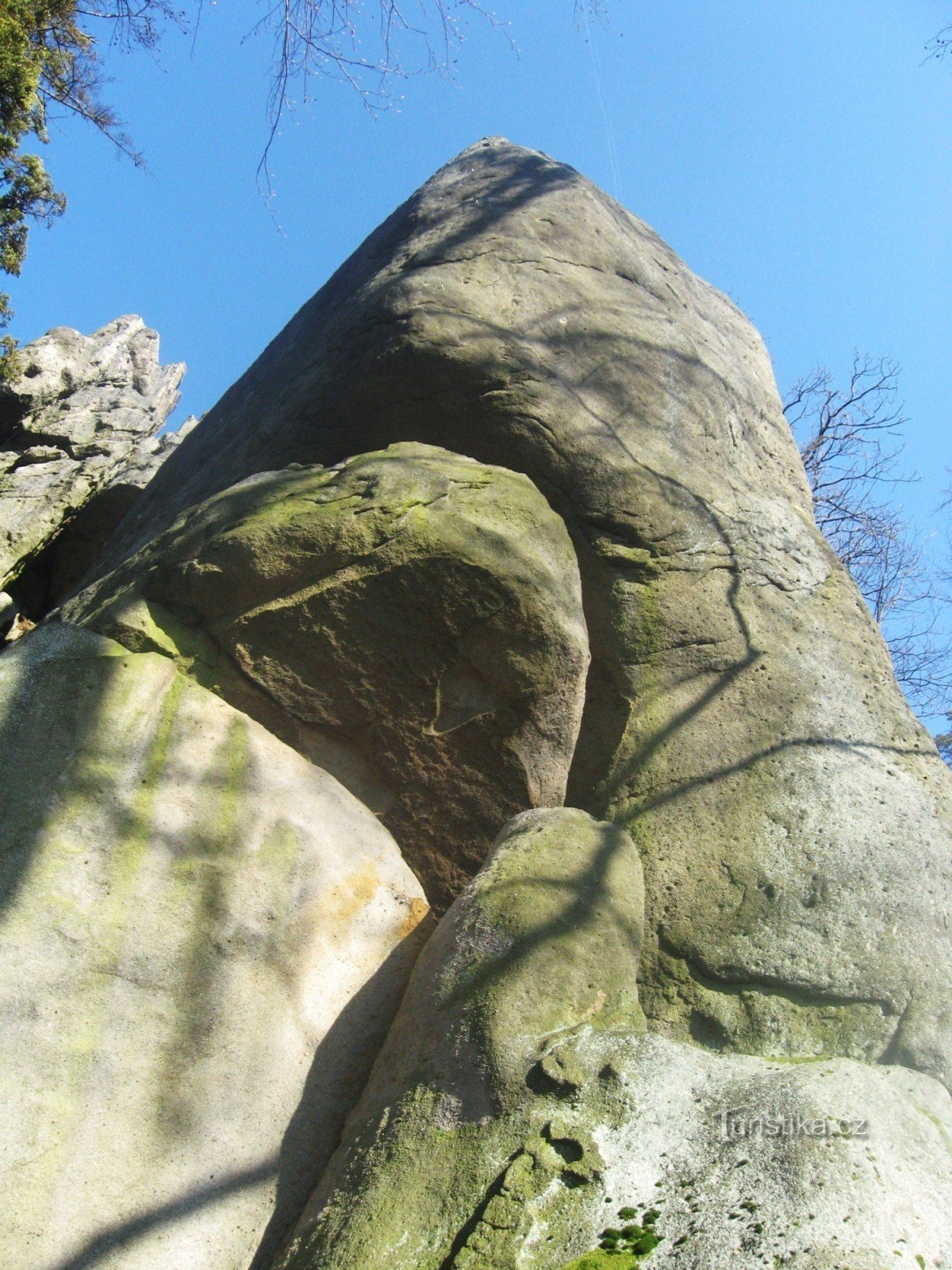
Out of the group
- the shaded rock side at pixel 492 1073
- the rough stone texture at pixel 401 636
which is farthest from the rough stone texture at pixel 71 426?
the shaded rock side at pixel 492 1073

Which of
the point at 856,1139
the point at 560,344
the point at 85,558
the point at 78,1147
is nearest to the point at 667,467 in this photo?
the point at 560,344

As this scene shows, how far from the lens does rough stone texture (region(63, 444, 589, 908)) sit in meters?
3.26

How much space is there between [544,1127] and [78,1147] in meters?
1.05

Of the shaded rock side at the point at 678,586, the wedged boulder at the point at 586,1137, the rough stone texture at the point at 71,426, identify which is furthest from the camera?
the rough stone texture at the point at 71,426

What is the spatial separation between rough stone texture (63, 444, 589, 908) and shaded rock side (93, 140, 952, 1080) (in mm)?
567

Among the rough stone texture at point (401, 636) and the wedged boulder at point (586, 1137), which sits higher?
the rough stone texture at point (401, 636)

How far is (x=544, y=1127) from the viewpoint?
2.24 metres

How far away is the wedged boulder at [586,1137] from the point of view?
6.33ft

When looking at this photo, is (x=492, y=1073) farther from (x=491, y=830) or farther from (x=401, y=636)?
(x=401, y=636)

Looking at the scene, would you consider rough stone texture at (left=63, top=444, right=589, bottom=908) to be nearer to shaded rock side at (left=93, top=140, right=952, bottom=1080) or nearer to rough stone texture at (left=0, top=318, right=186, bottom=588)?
shaded rock side at (left=93, top=140, right=952, bottom=1080)

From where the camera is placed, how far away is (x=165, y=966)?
2.62 metres

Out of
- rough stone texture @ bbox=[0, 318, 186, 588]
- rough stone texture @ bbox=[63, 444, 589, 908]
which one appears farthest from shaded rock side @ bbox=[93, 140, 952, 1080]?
rough stone texture @ bbox=[0, 318, 186, 588]

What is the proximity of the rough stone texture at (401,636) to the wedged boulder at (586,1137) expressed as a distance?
0.69 m

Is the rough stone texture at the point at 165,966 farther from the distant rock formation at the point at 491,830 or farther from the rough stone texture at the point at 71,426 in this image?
the rough stone texture at the point at 71,426
